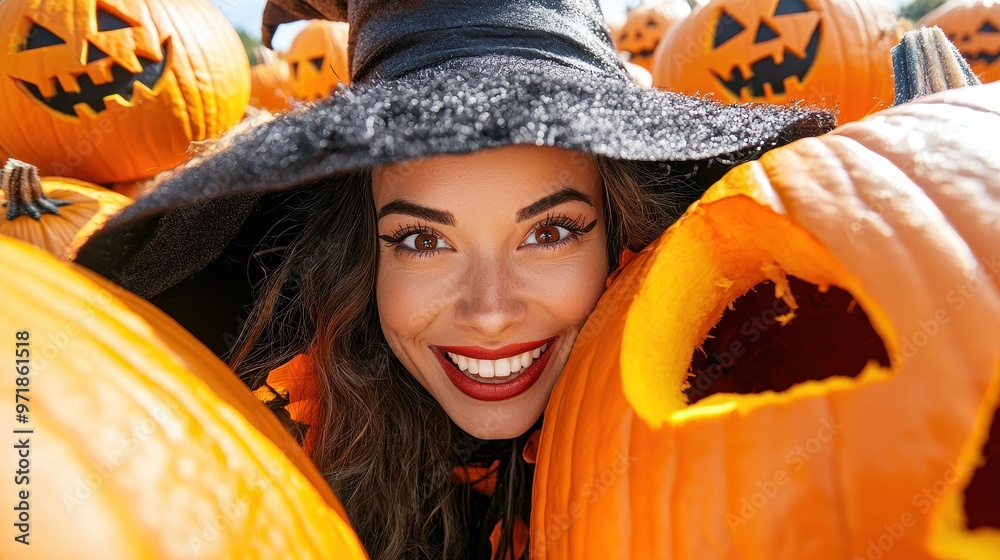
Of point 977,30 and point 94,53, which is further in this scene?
point 977,30

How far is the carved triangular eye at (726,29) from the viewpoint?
3.21 m

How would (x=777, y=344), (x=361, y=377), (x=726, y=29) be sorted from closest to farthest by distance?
1. (x=777, y=344)
2. (x=361, y=377)
3. (x=726, y=29)

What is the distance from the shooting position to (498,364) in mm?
1265

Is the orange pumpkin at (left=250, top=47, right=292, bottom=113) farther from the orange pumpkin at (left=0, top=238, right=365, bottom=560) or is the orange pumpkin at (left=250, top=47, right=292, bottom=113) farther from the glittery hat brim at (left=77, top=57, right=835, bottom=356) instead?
the orange pumpkin at (left=0, top=238, right=365, bottom=560)

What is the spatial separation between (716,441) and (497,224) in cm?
54

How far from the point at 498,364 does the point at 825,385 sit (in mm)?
614

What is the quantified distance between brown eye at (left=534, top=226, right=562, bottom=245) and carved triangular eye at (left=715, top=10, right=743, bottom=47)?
234cm

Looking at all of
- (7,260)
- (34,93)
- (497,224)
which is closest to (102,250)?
(7,260)

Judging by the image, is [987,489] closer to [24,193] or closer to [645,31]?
[24,193]

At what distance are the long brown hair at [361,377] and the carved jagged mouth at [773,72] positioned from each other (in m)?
1.99

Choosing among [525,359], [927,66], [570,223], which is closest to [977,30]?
[927,66]

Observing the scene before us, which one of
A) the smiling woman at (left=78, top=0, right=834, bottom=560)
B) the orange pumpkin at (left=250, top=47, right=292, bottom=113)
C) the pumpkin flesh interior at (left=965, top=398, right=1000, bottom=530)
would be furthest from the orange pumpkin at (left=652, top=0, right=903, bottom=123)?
the orange pumpkin at (left=250, top=47, right=292, bottom=113)

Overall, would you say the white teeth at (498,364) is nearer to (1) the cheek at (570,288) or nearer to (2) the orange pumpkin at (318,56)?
(1) the cheek at (570,288)

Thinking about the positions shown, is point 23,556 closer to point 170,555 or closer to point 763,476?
point 170,555
